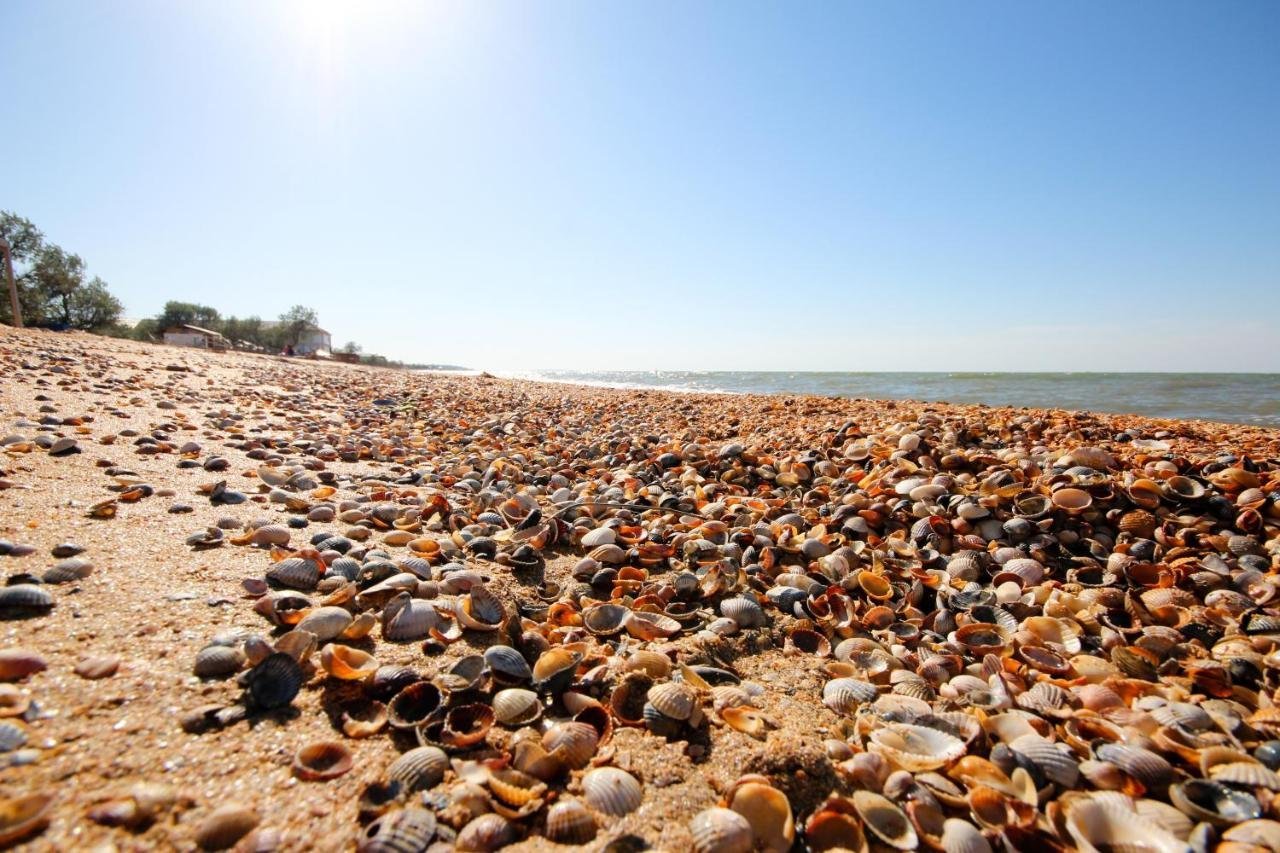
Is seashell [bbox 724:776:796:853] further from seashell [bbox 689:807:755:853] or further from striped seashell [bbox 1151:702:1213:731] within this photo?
striped seashell [bbox 1151:702:1213:731]

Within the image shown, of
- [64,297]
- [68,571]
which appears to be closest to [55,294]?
[64,297]

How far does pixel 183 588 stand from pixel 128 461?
10.8ft

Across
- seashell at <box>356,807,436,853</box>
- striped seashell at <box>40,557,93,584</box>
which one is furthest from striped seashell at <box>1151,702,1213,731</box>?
striped seashell at <box>40,557,93,584</box>

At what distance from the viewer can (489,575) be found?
131 inches

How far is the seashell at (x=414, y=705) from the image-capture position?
1.90 metres

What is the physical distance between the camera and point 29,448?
451 cm

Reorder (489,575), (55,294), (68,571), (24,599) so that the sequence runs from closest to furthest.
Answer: (24,599)
(68,571)
(489,575)
(55,294)

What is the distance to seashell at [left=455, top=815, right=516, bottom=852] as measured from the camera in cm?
146

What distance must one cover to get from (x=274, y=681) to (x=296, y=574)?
1.03 m

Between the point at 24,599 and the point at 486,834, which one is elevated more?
the point at 24,599

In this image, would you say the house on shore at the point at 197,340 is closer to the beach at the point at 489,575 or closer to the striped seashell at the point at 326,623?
the beach at the point at 489,575

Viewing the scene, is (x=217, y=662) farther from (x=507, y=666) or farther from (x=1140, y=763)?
(x=1140, y=763)

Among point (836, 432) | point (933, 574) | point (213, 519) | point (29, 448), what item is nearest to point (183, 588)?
point (213, 519)

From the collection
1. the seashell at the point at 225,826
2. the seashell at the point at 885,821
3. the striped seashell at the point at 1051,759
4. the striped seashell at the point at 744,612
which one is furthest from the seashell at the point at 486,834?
the striped seashell at the point at 1051,759
